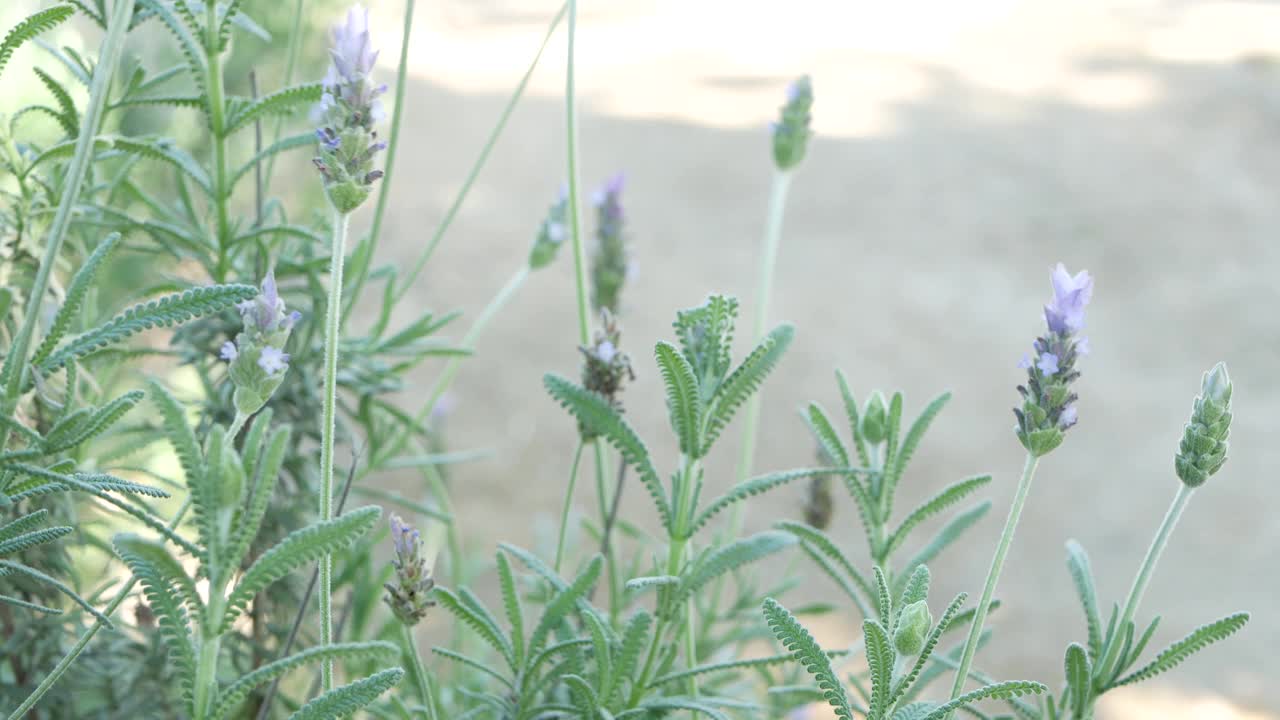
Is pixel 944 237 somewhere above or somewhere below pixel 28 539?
above

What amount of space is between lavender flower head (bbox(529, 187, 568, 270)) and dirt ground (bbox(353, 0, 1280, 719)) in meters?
0.67

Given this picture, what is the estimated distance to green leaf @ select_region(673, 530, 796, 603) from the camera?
1.61ft

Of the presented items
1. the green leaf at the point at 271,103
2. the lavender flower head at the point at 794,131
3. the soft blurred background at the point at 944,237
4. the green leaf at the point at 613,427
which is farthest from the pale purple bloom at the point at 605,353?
the soft blurred background at the point at 944,237

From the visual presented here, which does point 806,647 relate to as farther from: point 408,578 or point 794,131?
point 794,131

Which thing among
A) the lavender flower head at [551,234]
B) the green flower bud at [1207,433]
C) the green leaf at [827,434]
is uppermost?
the lavender flower head at [551,234]

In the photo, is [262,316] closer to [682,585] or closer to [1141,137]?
[682,585]

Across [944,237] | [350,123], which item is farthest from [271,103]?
[944,237]

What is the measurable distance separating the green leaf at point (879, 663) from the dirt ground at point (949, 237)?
1111mm

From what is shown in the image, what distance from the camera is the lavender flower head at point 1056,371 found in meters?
0.43

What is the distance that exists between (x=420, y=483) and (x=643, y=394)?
55cm

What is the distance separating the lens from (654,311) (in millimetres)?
2734

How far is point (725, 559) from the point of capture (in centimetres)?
49

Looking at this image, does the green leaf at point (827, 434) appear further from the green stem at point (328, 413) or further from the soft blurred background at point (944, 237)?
the soft blurred background at point (944, 237)

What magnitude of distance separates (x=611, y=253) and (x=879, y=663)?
1.77ft
